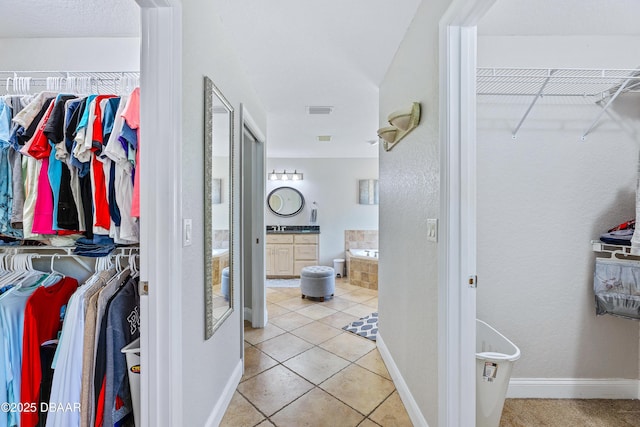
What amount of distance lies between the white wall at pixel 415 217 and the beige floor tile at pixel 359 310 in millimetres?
1183

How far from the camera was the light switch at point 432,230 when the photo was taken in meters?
1.29

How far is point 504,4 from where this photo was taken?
1.49m

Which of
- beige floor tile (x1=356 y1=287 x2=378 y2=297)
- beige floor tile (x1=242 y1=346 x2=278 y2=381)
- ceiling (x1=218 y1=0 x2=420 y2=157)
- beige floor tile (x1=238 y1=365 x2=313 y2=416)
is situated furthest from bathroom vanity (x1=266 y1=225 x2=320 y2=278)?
beige floor tile (x1=238 y1=365 x2=313 y2=416)

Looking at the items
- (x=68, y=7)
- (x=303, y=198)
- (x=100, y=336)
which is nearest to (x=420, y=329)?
(x=100, y=336)

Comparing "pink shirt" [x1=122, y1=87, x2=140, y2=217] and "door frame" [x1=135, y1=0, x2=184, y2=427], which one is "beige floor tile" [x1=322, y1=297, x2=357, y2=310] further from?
"pink shirt" [x1=122, y1=87, x2=140, y2=217]

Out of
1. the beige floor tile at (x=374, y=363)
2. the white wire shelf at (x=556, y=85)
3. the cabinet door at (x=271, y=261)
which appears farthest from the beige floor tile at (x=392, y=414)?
the cabinet door at (x=271, y=261)

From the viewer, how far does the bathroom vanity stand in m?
5.29

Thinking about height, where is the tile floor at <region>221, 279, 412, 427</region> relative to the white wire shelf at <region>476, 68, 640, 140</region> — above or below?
below

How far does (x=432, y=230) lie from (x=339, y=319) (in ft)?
7.13

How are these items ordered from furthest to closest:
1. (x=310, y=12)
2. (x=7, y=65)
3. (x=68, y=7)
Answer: (x=7, y=65)
(x=310, y=12)
(x=68, y=7)

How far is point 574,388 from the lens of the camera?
1789mm

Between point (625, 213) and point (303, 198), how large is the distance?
15.2 feet

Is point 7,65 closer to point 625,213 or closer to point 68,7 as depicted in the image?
point 68,7

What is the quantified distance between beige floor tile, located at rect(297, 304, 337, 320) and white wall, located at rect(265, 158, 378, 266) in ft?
7.26
